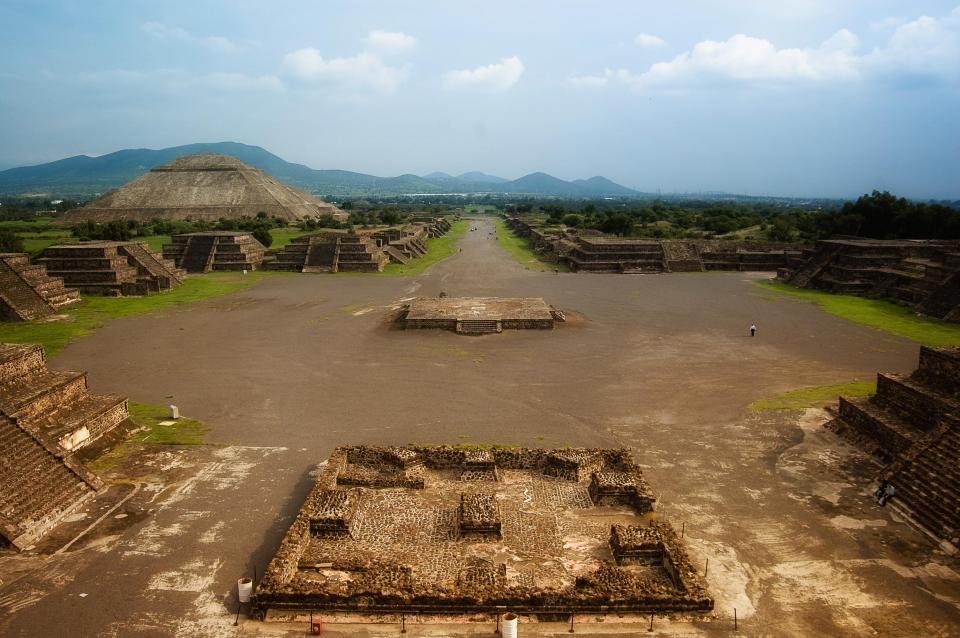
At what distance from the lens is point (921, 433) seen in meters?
13.3

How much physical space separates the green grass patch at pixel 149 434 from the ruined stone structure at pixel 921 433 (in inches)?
608

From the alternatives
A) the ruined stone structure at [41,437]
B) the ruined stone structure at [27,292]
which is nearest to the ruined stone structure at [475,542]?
the ruined stone structure at [41,437]

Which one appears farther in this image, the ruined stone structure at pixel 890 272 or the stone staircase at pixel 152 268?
the stone staircase at pixel 152 268

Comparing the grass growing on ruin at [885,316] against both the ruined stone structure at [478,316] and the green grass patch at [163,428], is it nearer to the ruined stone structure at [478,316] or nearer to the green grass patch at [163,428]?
the ruined stone structure at [478,316]

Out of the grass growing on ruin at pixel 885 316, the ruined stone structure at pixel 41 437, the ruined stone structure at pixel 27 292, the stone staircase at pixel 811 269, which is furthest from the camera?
the stone staircase at pixel 811 269

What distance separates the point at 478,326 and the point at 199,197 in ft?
273

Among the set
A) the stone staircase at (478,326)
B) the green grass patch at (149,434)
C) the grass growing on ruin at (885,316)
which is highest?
the grass growing on ruin at (885,316)

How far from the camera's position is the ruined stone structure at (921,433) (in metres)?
11.1

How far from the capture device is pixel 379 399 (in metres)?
18.0

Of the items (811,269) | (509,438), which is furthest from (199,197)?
(509,438)

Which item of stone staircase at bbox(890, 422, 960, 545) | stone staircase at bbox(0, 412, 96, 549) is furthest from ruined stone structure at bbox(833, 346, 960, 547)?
stone staircase at bbox(0, 412, 96, 549)

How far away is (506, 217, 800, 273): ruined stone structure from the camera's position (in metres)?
48.6

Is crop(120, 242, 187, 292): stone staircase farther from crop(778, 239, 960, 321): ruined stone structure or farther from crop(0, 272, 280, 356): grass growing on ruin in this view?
crop(778, 239, 960, 321): ruined stone structure

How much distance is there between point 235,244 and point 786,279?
1681 inches
